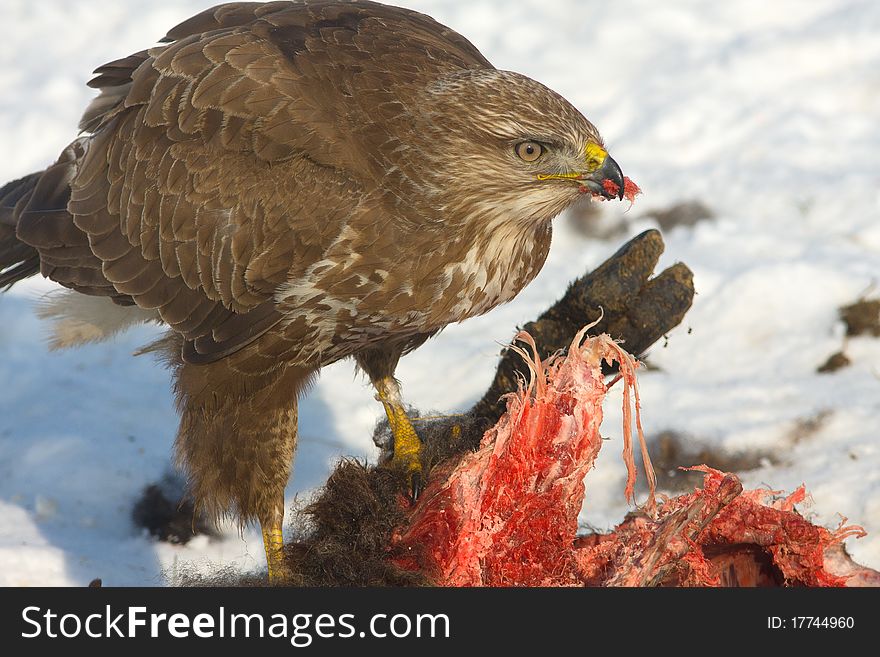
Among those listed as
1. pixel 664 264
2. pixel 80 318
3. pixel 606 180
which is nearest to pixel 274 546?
pixel 80 318

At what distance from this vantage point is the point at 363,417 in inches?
238

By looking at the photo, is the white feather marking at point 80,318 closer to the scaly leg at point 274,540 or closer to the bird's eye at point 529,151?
the scaly leg at point 274,540

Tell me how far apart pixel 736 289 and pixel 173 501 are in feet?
11.6

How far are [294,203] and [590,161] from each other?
1.10 meters

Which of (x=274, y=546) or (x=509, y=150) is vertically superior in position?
(x=509, y=150)

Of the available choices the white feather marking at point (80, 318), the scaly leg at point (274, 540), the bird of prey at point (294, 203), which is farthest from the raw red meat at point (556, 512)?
the white feather marking at point (80, 318)

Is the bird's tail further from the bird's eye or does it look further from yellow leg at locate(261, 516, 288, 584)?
the bird's eye

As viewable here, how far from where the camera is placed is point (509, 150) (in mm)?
3781

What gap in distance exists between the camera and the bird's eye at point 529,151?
3.77m

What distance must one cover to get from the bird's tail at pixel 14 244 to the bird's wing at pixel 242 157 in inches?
18.0

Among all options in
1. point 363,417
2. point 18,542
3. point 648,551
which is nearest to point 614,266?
point 648,551

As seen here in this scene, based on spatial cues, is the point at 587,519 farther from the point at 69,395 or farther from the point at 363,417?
the point at 69,395

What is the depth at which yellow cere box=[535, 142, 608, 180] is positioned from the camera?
3.74m

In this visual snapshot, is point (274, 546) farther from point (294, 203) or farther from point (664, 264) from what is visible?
point (664, 264)
